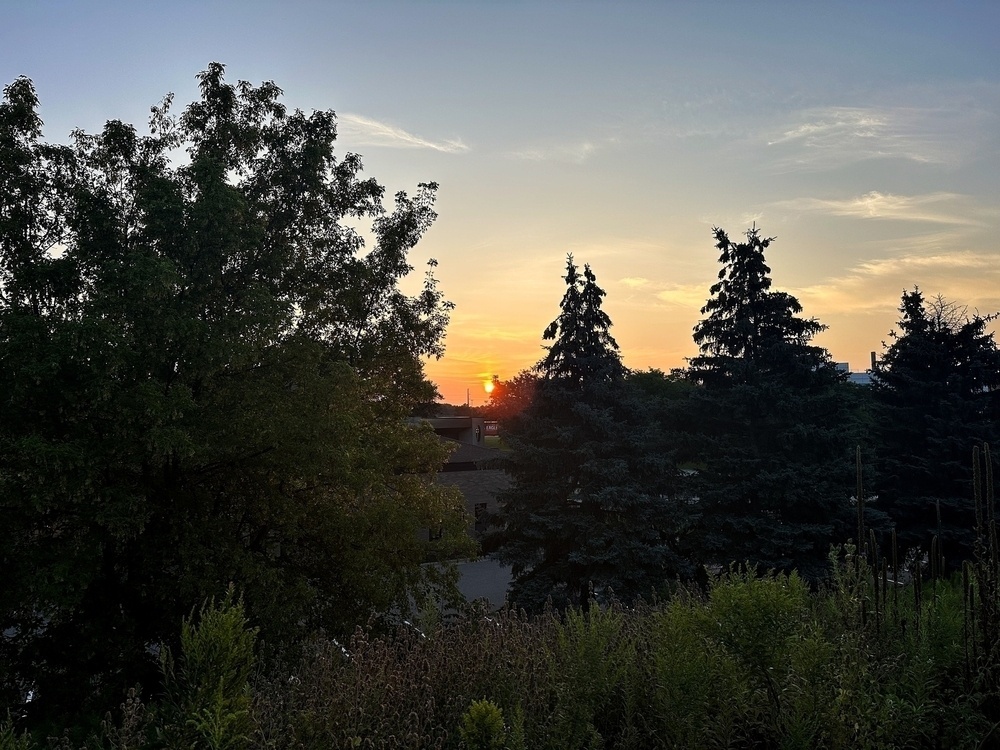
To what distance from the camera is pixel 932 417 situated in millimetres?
27719

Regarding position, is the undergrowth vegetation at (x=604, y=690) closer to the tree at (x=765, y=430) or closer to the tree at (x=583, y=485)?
the tree at (x=583, y=485)

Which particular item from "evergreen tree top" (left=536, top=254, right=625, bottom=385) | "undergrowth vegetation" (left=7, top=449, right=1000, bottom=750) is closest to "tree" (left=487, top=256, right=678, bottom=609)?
"evergreen tree top" (left=536, top=254, right=625, bottom=385)

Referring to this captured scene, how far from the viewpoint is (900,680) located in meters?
5.26

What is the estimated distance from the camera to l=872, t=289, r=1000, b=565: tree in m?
26.5

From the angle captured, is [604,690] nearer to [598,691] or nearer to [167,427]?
[598,691]

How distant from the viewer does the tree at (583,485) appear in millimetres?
21625

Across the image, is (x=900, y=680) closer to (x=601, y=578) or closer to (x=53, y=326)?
(x=53, y=326)

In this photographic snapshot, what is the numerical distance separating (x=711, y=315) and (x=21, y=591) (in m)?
22.1

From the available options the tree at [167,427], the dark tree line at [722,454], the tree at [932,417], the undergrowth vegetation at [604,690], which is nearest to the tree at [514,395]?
the dark tree line at [722,454]

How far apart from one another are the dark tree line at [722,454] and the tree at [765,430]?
51mm

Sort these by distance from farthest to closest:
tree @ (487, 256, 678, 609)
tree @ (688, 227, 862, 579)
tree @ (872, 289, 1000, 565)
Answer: tree @ (872, 289, 1000, 565)
tree @ (688, 227, 862, 579)
tree @ (487, 256, 678, 609)

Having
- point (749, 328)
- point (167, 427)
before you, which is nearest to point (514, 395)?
point (749, 328)

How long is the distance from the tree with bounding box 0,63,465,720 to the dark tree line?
482cm

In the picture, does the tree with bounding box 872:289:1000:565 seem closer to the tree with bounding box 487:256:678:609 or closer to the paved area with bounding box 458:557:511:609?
the tree with bounding box 487:256:678:609
